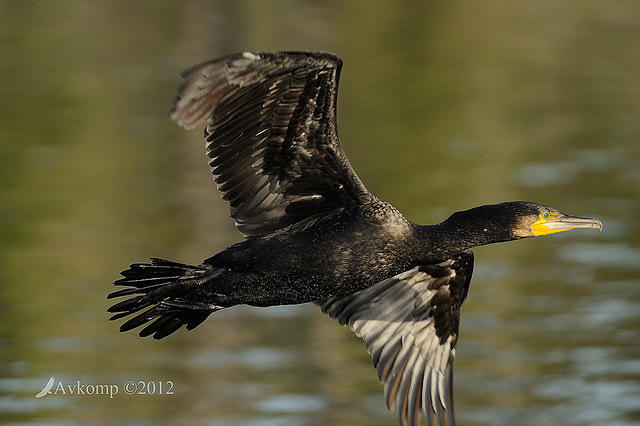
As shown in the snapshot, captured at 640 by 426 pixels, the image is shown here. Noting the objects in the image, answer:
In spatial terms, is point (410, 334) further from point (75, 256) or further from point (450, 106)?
point (450, 106)

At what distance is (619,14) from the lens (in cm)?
2559

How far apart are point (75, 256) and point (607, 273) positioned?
4.83 meters

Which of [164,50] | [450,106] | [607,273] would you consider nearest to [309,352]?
[607,273]

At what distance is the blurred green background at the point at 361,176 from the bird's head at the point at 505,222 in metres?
2.46

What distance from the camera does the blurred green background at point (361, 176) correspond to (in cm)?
937

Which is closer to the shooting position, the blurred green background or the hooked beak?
the hooked beak

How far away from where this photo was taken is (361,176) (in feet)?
45.9

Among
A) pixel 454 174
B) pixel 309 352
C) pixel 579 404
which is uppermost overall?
pixel 454 174

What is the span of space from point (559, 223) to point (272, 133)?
165 cm

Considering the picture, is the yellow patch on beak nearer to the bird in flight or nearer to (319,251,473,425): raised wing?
the bird in flight

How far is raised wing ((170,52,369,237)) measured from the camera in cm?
565

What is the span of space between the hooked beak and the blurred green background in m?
2.41

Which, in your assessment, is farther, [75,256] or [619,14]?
[619,14]

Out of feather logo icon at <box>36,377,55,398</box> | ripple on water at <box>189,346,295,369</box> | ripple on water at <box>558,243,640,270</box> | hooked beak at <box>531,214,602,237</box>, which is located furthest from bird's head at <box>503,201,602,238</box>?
ripple on water at <box>558,243,640,270</box>
